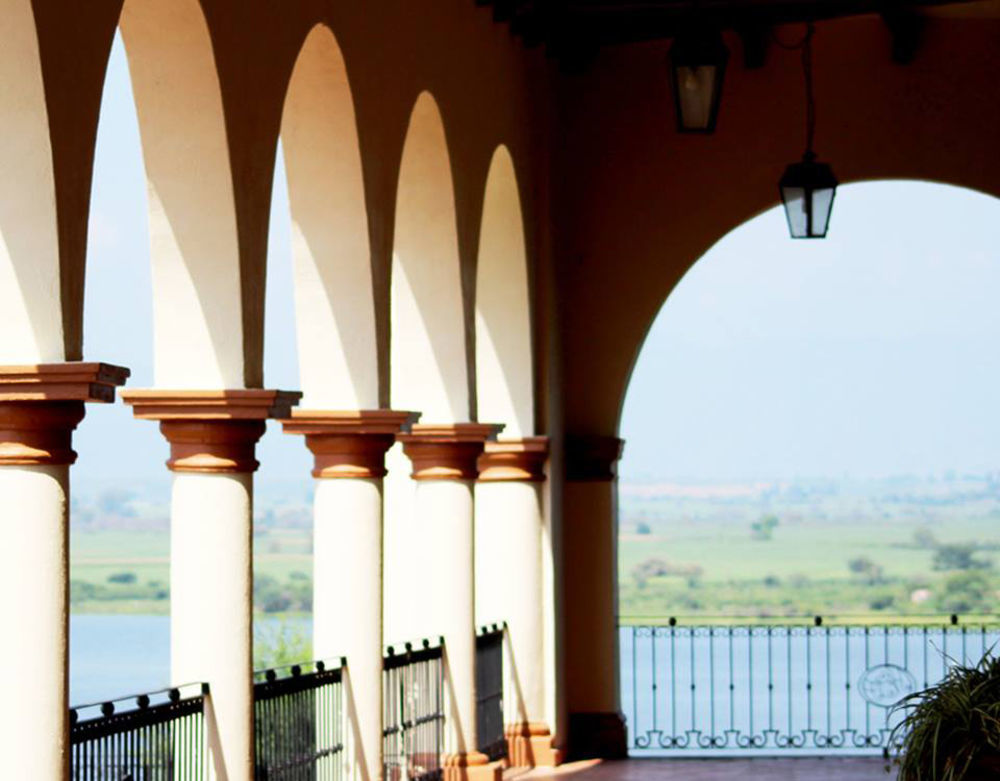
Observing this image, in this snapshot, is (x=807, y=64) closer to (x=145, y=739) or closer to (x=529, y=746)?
(x=529, y=746)

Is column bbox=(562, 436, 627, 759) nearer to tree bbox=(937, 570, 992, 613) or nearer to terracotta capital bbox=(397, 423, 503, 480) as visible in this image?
terracotta capital bbox=(397, 423, 503, 480)

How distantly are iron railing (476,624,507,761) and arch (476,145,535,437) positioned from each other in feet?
6.25

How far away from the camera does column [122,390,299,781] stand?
363 inches

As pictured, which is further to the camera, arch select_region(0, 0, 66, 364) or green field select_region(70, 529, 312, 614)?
green field select_region(70, 529, 312, 614)

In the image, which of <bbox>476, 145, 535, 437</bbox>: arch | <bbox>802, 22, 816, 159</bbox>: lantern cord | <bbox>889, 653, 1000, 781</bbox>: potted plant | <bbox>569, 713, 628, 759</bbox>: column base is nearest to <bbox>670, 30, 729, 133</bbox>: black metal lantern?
<bbox>889, 653, 1000, 781</bbox>: potted plant

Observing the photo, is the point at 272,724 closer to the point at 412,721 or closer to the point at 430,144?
the point at 412,721

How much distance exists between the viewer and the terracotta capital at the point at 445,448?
14312mm

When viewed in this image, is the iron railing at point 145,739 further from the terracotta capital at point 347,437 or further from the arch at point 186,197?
the terracotta capital at point 347,437

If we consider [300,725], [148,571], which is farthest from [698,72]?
[148,571]

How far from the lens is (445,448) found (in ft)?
47.2

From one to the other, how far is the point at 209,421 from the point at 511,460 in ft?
26.0

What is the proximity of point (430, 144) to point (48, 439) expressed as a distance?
674 cm

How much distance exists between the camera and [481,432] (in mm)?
14500

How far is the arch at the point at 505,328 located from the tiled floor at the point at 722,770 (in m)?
3.06
